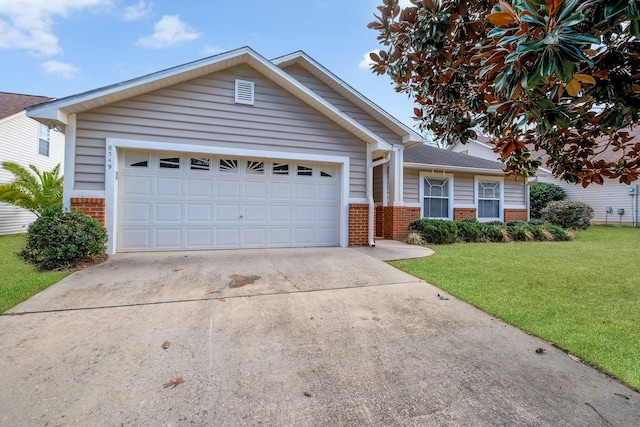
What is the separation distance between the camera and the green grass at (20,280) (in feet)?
13.2

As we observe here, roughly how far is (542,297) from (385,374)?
3467 millimetres

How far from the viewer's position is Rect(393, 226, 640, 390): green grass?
3084 mm

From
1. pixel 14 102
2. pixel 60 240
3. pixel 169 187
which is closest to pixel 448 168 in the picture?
pixel 169 187

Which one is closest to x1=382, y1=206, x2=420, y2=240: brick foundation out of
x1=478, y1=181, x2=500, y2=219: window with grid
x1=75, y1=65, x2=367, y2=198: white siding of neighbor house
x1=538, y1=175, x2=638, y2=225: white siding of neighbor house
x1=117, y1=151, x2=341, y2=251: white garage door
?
x1=75, y1=65, x2=367, y2=198: white siding of neighbor house

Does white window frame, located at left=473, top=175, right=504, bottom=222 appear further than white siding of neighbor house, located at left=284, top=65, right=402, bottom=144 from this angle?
Yes

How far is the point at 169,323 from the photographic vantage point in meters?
3.44

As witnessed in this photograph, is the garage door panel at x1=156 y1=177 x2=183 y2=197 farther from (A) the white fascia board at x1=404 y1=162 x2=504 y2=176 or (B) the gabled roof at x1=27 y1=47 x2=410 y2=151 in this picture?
(A) the white fascia board at x1=404 y1=162 x2=504 y2=176

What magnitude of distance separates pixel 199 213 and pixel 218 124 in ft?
7.22

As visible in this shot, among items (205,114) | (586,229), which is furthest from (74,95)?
(586,229)

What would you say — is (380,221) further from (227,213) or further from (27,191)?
(27,191)

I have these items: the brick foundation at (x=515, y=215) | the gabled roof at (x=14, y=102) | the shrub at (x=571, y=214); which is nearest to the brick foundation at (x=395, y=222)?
the brick foundation at (x=515, y=215)

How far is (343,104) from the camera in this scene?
10242 mm

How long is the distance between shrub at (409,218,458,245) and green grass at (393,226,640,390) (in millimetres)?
1166

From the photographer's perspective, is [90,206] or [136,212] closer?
[90,206]
